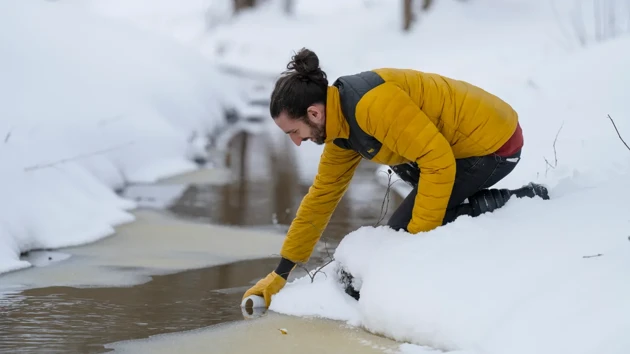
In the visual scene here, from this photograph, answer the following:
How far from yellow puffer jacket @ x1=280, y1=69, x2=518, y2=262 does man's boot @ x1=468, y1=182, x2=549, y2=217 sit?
25 centimetres

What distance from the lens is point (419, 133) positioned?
11.1 ft

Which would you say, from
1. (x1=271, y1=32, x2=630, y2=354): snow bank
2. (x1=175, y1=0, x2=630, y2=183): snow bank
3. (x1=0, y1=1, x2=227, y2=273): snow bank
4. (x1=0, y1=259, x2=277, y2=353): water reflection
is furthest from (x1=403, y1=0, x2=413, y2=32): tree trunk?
(x1=0, y1=259, x2=277, y2=353): water reflection

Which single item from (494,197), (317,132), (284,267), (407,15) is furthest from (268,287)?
(407,15)

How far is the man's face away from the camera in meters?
3.38

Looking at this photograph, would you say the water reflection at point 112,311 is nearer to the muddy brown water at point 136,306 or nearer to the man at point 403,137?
the muddy brown water at point 136,306

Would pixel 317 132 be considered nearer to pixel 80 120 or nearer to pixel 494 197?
pixel 494 197

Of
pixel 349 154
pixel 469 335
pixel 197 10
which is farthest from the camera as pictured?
pixel 197 10

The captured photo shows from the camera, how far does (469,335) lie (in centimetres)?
295

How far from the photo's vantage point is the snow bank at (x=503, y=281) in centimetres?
281

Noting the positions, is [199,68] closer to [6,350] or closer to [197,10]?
[6,350]

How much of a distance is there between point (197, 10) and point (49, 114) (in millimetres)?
35447

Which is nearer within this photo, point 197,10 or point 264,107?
point 264,107

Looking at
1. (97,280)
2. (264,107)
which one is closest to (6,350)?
(97,280)

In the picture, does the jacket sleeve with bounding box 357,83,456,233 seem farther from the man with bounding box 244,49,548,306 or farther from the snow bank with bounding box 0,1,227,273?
the snow bank with bounding box 0,1,227,273
